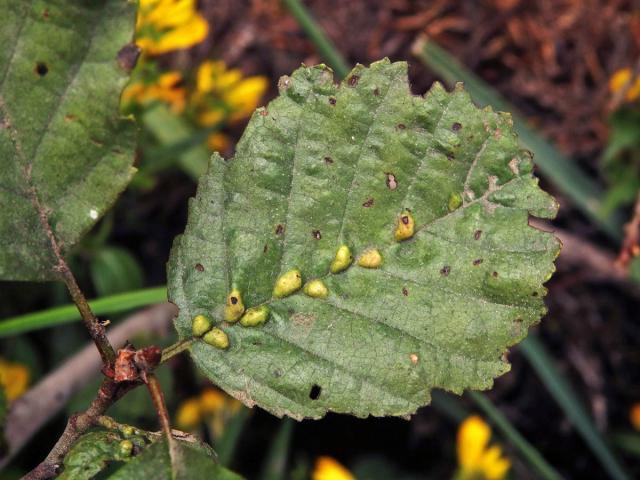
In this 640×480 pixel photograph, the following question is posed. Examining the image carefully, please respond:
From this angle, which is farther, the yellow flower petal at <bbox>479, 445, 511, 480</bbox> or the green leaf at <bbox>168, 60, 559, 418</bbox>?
the yellow flower petal at <bbox>479, 445, 511, 480</bbox>

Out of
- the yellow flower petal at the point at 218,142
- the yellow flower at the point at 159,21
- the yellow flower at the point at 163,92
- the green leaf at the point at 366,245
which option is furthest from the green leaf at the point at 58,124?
the yellow flower petal at the point at 218,142

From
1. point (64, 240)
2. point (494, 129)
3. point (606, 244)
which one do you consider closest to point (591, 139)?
point (606, 244)

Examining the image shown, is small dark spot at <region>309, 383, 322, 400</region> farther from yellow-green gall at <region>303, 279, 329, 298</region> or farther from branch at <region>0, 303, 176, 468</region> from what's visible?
branch at <region>0, 303, 176, 468</region>

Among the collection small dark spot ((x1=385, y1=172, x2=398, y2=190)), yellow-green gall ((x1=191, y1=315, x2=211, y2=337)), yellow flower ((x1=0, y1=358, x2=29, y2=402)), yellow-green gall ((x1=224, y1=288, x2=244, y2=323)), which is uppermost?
small dark spot ((x1=385, y1=172, x2=398, y2=190))

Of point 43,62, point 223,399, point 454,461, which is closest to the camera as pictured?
point 43,62

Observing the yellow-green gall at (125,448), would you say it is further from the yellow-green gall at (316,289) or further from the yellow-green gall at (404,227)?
the yellow-green gall at (404,227)

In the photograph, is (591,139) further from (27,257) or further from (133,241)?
(27,257)

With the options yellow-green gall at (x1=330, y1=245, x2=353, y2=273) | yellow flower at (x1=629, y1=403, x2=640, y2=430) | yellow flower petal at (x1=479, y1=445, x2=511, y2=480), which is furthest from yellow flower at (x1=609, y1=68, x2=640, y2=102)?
yellow-green gall at (x1=330, y1=245, x2=353, y2=273)

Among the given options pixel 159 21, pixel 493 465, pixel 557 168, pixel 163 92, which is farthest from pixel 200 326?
pixel 557 168
